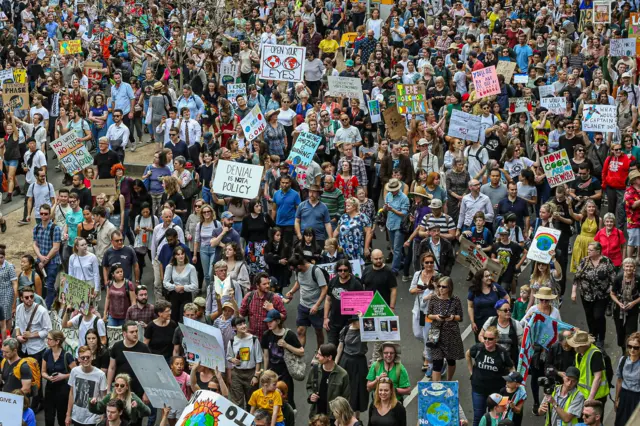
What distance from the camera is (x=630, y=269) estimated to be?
15461 millimetres

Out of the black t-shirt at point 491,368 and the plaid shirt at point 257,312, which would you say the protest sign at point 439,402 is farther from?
the plaid shirt at point 257,312

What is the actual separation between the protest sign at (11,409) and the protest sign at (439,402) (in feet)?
14.1

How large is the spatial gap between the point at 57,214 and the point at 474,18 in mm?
13364

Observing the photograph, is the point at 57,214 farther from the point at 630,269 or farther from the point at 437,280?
the point at 630,269

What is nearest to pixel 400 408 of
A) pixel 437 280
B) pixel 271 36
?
pixel 437 280

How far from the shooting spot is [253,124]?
2091 centimetres

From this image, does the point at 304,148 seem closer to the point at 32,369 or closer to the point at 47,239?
the point at 47,239

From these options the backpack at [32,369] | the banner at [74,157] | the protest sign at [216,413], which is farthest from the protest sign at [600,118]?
the protest sign at [216,413]

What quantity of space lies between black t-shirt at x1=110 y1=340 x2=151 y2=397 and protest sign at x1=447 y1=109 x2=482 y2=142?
24.7 ft

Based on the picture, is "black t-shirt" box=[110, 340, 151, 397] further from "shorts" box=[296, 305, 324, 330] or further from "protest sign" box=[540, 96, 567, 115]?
"protest sign" box=[540, 96, 567, 115]

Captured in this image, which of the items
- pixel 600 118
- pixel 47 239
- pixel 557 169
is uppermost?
pixel 600 118

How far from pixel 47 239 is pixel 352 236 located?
450 centimetres

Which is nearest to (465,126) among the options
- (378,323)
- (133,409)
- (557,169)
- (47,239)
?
(557,169)

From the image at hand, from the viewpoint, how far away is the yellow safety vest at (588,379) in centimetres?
1340
